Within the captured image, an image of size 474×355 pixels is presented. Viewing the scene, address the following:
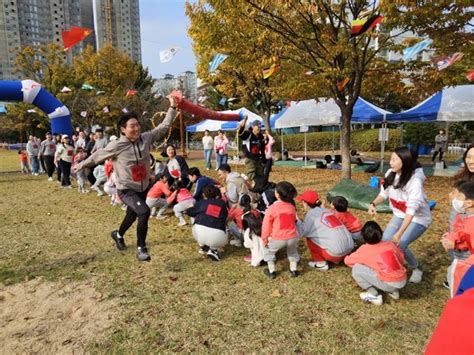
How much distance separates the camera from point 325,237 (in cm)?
410

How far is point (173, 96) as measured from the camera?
5.02m

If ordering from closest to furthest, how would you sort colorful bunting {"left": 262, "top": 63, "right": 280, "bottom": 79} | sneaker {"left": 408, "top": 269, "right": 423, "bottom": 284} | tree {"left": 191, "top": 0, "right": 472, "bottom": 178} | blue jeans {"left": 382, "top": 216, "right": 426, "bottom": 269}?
blue jeans {"left": 382, "top": 216, "right": 426, "bottom": 269} < sneaker {"left": 408, "top": 269, "right": 423, "bottom": 284} < tree {"left": 191, "top": 0, "right": 472, "bottom": 178} < colorful bunting {"left": 262, "top": 63, "right": 280, "bottom": 79}

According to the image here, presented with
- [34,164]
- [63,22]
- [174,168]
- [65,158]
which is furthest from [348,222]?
[63,22]

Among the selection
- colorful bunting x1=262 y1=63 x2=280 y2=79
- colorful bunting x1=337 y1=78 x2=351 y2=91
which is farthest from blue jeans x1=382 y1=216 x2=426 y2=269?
colorful bunting x1=262 y1=63 x2=280 y2=79

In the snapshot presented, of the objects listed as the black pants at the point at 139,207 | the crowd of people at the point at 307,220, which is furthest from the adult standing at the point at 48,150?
the black pants at the point at 139,207

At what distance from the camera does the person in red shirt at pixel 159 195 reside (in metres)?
6.57

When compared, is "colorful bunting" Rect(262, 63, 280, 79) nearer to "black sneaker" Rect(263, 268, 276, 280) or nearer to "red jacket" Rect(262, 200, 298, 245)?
"red jacket" Rect(262, 200, 298, 245)

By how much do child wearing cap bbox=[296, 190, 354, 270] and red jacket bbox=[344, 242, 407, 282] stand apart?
0.61m

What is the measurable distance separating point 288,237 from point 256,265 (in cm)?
71

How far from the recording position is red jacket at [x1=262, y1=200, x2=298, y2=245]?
3.90 m

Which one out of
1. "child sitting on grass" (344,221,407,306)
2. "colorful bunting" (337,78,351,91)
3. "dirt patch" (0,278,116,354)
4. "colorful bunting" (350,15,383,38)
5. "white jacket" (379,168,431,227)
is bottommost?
"dirt patch" (0,278,116,354)

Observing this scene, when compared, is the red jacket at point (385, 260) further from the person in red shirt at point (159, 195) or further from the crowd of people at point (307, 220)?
the person in red shirt at point (159, 195)

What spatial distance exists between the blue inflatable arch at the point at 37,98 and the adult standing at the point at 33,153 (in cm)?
120

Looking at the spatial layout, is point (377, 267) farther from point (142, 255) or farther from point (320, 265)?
point (142, 255)
